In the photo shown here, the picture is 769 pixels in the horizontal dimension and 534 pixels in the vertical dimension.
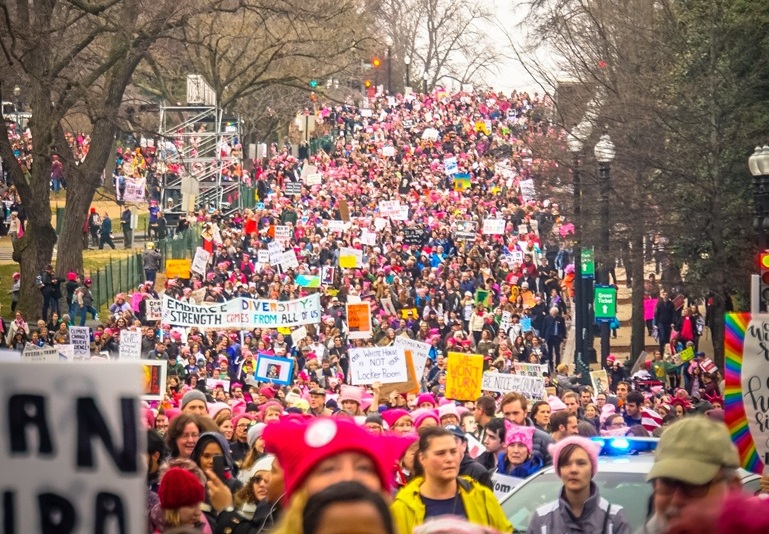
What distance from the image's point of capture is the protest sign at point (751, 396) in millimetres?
7547

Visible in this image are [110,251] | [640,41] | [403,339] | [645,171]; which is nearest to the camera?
[403,339]

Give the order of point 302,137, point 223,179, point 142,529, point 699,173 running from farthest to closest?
point 302,137
point 223,179
point 699,173
point 142,529

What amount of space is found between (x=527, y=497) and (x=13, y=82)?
28023mm

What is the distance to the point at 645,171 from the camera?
28.5 m

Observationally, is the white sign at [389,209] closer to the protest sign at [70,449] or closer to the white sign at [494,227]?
the white sign at [494,227]

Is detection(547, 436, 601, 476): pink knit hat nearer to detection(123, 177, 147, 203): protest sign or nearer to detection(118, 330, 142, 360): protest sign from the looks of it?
detection(118, 330, 142, 360): protest sign

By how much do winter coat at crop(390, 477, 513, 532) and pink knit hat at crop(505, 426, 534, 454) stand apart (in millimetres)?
3767

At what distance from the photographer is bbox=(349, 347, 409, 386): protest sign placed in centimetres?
1873

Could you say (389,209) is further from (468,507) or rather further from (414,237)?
(468,507)

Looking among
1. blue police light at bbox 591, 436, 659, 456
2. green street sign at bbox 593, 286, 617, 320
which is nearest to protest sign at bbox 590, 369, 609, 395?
green street sign at bbox 593, 286, 617, 320

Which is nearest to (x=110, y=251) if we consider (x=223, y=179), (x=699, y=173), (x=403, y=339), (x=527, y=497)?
(x=223, y=179)

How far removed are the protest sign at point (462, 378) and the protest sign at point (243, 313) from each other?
7390mm

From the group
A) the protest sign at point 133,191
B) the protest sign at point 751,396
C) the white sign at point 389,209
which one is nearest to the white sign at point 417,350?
the protest sign at point 751,396

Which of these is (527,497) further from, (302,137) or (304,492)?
(302,137)
